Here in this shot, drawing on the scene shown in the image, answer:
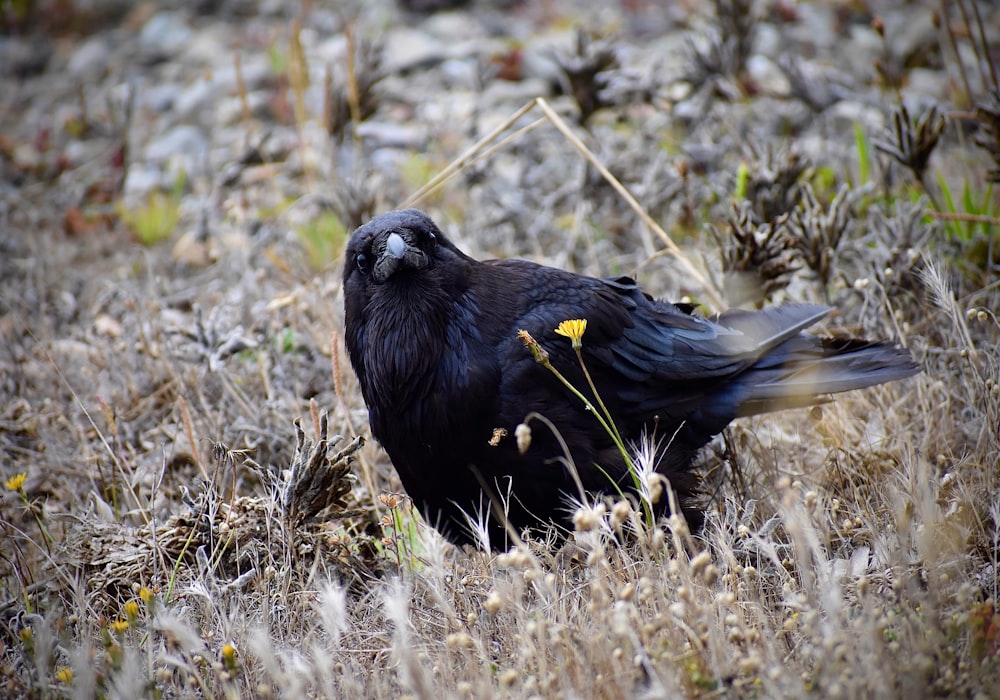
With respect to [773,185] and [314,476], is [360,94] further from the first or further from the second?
[314,476]

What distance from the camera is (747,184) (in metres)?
4.58

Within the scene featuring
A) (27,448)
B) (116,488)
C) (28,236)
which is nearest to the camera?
(116,488)

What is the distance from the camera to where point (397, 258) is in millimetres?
3135

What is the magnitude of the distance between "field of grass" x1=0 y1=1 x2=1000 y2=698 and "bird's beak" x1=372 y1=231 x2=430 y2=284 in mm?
469

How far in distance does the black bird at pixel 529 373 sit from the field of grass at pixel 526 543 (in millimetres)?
209

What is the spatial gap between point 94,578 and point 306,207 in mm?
3595

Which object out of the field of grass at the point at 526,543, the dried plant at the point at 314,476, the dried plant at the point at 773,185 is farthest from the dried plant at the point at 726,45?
the dried plant at the point at 314,476

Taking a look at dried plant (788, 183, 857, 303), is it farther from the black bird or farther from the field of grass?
the black bird

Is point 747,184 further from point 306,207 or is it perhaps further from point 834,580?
point 306,207

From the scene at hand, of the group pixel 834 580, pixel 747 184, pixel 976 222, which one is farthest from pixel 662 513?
pixel 976 222

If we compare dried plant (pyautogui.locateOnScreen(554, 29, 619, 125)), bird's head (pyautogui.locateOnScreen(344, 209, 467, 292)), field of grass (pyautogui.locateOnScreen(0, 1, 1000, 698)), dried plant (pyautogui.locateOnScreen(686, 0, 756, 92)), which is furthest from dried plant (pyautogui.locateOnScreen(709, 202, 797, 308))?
dried plant (pyautogui.locateOnScreen(686, 0, 756, 92))

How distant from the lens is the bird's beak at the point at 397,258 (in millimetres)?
3143

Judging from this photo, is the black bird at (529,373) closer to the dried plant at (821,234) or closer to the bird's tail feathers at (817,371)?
the bird's tail feathers at (817,371)

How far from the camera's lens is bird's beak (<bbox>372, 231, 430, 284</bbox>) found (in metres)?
3.14
